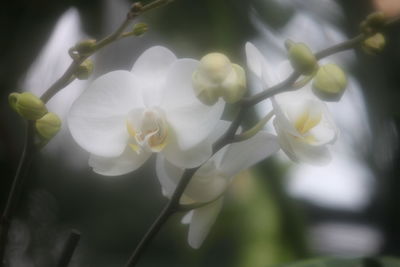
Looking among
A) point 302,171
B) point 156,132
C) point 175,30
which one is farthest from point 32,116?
point 302,171

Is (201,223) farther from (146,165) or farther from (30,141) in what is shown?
(146,165)

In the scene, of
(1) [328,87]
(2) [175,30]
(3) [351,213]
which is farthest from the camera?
(3) [351,213]

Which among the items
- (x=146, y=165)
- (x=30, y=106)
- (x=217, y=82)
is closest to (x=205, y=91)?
(x=217, y=82)

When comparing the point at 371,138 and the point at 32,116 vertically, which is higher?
the point at 32,116

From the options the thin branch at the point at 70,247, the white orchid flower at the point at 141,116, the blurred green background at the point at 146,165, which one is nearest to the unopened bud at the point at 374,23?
the white orchid flower at the point at 141,116

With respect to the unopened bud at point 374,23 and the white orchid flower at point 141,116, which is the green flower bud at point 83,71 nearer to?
the white orchid flower at point 141,116

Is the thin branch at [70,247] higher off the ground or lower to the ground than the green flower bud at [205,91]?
lower

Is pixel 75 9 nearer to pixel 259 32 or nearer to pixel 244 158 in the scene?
pixel 259 32
